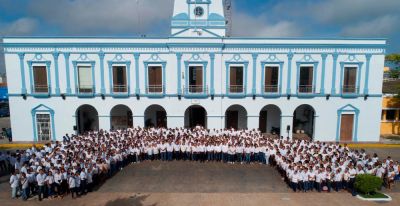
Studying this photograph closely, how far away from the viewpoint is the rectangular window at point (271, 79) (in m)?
20.2

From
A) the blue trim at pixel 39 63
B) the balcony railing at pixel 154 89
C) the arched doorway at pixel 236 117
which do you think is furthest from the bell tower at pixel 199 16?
the blue trim at pixel 39 63

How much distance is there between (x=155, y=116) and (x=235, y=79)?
8.21 metres

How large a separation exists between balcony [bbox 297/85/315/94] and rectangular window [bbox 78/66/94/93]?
685 inches

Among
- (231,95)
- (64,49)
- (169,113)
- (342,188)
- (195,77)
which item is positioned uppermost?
(64,49)

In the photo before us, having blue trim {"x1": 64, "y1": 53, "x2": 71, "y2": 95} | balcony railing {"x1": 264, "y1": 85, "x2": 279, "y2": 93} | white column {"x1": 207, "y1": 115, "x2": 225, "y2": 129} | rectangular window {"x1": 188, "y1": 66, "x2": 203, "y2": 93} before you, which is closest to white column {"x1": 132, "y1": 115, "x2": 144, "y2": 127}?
rectangular window {"x1": 188, "y1": 66, "x2": 203, "y2": 93}

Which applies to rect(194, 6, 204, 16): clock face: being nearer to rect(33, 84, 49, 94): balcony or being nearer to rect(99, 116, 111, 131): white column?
rect(99, 116, 111, 131): white column

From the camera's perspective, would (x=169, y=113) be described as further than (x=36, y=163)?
Yes

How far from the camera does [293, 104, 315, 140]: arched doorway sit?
22750mm

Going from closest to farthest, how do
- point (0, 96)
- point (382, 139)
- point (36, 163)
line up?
Result: point (36, 163), point (382, 139), point (0, 96)

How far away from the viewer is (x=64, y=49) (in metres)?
19.6

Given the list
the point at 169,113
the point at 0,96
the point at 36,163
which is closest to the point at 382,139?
the point at 169,113

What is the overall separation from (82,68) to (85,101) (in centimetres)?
275

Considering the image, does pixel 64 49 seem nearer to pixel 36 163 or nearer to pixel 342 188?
pixel 36 163

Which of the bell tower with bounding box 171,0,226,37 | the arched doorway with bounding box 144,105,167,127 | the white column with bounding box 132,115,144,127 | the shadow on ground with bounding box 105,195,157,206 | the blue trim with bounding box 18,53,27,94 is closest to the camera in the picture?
the shadow on ground with bounding box 105,195,157,206
